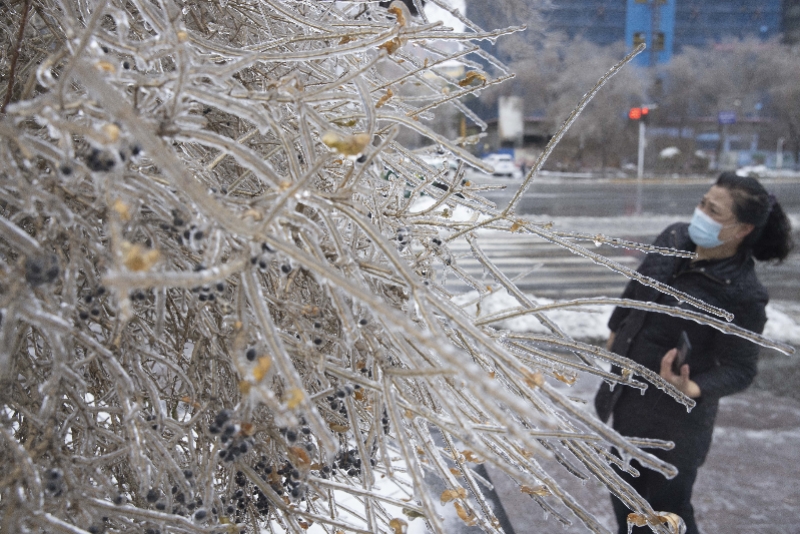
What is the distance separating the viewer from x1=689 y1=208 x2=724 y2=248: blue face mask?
102 inches

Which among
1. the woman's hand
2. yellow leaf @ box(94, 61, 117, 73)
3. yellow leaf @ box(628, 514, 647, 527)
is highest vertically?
yellow leaf @ box(94, 61, 117, 73)

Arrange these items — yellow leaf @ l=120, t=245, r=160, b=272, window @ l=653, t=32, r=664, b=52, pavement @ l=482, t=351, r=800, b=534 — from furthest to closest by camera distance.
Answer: window @ l=653, t=32, r=664, b=52
pavement @ l=482, t=351, r=800, b=534
yellow leaf @ l=120, t=245, r=160, b=272

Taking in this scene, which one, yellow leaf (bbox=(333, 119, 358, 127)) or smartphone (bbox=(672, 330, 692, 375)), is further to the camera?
smartphone (bbox=(672, 330, 692, 375))

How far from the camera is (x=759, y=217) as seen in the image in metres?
2.55

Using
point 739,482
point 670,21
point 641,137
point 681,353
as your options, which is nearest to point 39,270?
point 681,353

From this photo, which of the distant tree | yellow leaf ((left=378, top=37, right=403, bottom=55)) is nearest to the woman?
yellow leaf ((left=378, top=37, right=403, bottom=55))

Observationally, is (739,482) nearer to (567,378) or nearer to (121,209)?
(567,378)

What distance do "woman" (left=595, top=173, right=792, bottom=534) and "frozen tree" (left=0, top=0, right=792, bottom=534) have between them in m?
1.39

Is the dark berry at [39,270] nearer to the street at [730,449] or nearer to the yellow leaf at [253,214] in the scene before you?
the yellow leaf at [253,214]

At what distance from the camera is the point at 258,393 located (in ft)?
2.43

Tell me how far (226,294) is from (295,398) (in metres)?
0.65

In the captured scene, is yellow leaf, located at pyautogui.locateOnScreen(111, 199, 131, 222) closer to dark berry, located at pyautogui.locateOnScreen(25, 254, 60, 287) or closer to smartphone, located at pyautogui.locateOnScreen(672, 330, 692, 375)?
dark berry, located at pyautogui.locateOnScreen(25, 254, 60, 287)

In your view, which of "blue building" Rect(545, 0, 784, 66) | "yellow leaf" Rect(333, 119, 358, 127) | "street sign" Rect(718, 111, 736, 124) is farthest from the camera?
"street sign" Rect(718, 111, 736, 124)

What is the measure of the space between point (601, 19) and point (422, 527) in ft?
86.5
